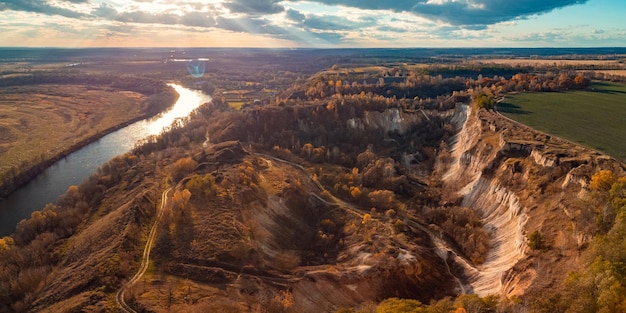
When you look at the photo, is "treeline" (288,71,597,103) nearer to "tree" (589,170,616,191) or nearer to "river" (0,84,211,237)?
"river" (0,84,211,237)

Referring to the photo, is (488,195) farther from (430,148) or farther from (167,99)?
(167,99)

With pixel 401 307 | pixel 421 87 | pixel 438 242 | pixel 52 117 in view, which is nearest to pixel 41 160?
pixel 52 117

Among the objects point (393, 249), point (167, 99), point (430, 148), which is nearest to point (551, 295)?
point (393, 249)

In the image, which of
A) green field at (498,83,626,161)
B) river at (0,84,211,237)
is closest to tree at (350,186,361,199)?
green field at (498,83,626,161)

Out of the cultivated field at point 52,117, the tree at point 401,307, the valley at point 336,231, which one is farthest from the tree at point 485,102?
the cultivated field at point 52,117

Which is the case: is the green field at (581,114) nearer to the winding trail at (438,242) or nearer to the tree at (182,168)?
the winding trail at (438,242)

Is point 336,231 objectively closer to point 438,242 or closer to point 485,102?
point 438,242

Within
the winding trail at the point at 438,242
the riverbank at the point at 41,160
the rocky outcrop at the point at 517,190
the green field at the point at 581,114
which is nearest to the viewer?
the rocky outcrop at the point at 517,190
